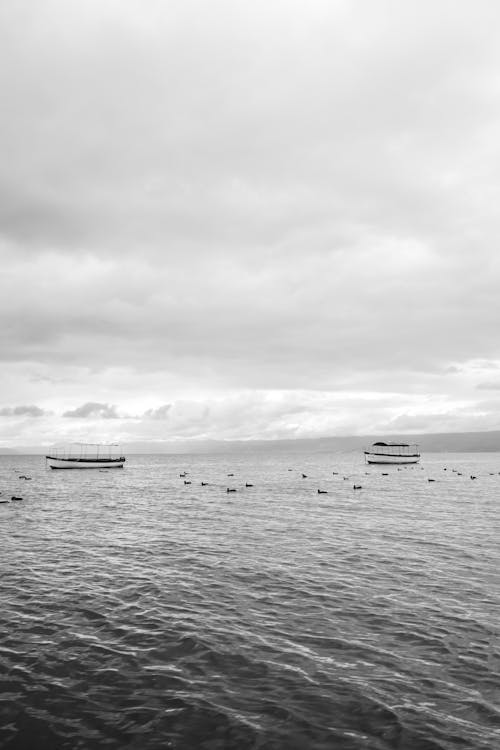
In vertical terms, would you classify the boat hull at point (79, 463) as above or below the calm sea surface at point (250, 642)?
below

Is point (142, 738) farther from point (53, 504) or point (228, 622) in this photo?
point (53, 504)

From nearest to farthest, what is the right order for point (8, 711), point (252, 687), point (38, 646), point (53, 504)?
1. point (8, 711)
2. point (252, 687)
3. point (38, 646)
4. point (53, 504)

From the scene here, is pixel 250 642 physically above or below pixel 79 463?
above

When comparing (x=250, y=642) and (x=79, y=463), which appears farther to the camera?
(x=79, y=463)

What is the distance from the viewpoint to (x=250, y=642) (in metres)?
18.7

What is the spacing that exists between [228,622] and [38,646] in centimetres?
752

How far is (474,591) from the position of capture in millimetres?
25078

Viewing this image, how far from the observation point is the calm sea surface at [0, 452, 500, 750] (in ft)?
43.4

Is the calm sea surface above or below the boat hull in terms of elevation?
above

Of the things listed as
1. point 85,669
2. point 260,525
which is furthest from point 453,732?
point 260,525

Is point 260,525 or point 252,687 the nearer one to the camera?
point 252,687

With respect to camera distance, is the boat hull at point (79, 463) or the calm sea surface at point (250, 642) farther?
the boat hull at point (79, 463)

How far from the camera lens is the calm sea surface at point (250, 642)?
1323 centimetres

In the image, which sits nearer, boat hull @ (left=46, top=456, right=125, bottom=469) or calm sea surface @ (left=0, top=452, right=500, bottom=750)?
calm sea surface @ (left=0, top=452, right=500, bottom=750)
